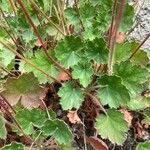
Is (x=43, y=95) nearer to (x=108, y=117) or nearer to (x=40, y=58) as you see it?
(x=40, y=58)

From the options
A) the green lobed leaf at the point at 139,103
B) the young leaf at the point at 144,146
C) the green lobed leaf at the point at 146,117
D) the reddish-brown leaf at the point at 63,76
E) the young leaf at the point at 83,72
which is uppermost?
the young leaf at the point at 83,72

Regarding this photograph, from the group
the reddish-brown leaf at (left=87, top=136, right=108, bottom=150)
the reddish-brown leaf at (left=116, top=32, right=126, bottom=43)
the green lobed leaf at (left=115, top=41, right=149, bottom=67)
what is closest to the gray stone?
the reddish-brown leaf at (left=116, top=32, right=126, bottom=43)

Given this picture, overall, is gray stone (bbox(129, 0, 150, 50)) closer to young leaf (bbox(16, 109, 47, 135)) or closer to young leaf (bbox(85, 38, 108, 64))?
young leaf (bbox(85, 38, 108, 64))

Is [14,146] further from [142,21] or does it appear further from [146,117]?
[142,21]

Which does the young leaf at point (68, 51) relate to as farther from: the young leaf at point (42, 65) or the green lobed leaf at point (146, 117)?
the green lobed leaf at point (146, 117)

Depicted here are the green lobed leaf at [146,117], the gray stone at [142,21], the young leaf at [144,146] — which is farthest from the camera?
the gray stone at [142,21]

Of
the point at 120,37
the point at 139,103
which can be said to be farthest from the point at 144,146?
the point at 120,37

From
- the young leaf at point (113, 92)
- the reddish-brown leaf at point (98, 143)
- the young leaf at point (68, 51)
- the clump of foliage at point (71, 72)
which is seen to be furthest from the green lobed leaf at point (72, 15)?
the reddish-brown leaf at point (98, 143)
